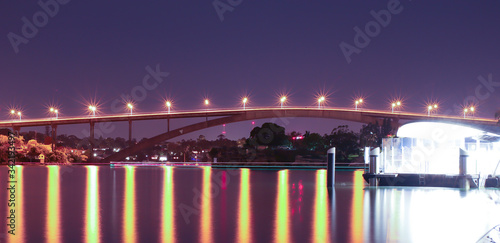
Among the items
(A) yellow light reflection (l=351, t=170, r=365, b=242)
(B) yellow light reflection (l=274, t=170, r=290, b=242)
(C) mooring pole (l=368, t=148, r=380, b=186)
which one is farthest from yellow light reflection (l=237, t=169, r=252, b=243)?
(C) mooring pole (l=368, t=148, r=380, b=186)

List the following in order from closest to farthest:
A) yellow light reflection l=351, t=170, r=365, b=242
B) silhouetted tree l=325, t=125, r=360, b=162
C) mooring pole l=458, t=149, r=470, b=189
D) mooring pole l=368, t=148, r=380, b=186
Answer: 1. yellow light reflection l=351, t=170, r=365, b=242
2. mooring pole l=458, t=149, r=470, b=189
3. mooring pole l=368, t=148, r=380, b=186
4. silhouetted tree l=325, t=125, r=360, b=162

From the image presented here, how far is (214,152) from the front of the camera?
59719 mm

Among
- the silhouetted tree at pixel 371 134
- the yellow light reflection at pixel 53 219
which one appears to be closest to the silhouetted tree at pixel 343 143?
the silhouetted tree at pixel 371 134

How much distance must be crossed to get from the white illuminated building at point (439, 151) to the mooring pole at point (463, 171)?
1.15 meters

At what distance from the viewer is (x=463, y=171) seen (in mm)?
20312

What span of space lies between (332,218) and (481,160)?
45.9ft

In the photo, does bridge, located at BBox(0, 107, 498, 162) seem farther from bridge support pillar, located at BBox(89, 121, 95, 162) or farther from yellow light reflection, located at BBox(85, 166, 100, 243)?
yellow light reflection, located at BBox(85, 166, 100, 243)

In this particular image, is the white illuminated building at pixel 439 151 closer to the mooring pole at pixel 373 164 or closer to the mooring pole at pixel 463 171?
the mooring pole at pixel 463 171

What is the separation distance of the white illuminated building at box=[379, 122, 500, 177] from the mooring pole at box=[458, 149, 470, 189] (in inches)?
45.3

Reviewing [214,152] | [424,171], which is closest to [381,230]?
[424,171]

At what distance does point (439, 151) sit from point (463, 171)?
66.3 inches

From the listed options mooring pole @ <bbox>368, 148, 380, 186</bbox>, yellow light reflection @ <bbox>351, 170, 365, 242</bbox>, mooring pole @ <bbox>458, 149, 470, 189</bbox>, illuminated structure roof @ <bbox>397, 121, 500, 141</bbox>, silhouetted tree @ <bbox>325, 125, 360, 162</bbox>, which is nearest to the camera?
yellow light reflection @ <bbox>351, 170, 365, 242</bbox>

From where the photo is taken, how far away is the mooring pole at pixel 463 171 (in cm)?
2011

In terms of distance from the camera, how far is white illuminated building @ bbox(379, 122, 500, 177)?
21.5m
